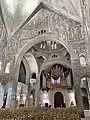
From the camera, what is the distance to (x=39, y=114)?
624cm

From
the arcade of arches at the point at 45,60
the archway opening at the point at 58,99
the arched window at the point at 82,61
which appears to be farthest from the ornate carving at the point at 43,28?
the archway opening at the point at 58,99

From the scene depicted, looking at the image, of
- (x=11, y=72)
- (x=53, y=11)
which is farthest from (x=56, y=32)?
(x=11, y=72)

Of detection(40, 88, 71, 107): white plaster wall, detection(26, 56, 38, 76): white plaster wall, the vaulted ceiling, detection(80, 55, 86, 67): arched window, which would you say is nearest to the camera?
detection(80, 55, 86, 67): arched window

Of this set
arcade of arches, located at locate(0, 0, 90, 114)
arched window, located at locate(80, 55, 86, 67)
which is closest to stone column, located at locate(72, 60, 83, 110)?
arcade of arches, located at locate(0, 0, 90, 114)

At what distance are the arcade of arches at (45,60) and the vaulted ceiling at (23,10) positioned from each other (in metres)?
0.12

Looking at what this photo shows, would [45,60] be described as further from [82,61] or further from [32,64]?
[82,61]

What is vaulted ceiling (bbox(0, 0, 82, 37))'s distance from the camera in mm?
13258

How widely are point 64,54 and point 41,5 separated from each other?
7266mm

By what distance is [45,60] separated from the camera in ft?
63.5

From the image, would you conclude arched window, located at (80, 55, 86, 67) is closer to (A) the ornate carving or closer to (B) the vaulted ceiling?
(A) the ornate carving

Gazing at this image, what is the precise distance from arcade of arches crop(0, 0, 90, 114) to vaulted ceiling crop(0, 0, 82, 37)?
12cm

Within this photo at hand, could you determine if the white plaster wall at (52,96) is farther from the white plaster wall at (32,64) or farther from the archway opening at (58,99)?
the white plaster wall at (32,64)

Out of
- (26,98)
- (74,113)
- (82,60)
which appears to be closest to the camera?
(74,113)

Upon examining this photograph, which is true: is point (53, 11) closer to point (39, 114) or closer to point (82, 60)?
point (82, 60)
